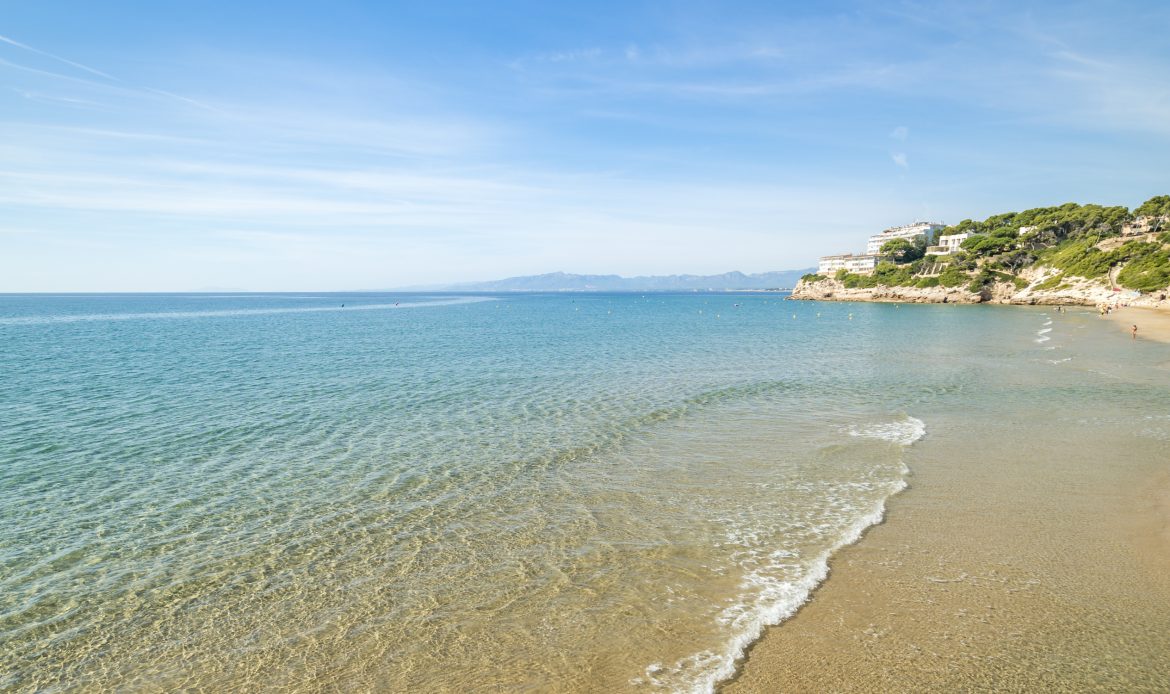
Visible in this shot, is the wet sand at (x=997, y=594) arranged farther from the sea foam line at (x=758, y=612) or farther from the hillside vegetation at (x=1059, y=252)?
the hillside vegetation at (x=1059, y=252)

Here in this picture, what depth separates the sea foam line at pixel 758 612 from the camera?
24.5ft

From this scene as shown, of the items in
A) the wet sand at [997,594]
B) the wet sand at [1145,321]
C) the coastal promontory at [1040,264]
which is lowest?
the wet sand at [1145,321]

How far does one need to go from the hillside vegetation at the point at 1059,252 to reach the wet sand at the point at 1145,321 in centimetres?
1169

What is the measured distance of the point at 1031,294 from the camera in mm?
104688

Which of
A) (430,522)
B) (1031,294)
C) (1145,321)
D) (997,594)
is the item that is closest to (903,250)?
(1031,294)

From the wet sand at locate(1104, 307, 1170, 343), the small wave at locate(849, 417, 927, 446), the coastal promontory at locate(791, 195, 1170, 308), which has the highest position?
→ the coastal promontory at locate(791, 195, 1170, 308)

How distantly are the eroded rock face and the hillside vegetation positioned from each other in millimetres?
1166

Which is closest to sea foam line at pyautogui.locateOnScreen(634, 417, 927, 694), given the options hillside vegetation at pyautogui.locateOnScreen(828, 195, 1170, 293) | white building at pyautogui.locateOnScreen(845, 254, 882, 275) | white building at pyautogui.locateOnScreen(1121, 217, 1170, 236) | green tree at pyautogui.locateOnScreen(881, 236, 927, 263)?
hillside vegetation at pyautogui.locateOnScreen(828, 195, 1170, 293)

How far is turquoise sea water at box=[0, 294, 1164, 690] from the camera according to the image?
8055mm

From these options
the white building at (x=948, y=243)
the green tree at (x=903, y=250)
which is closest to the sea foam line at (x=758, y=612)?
the white building at (x=948, y=243)

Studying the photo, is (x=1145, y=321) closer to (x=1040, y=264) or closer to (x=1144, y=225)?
(x=1040, y=264)

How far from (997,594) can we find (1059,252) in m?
133

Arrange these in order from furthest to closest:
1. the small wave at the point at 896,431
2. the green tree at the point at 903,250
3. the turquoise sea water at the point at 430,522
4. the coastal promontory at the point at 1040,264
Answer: the green tree at the point at 903,250, the coastal promontory at the point at 1040,264, the small wave at the point at 896,431, the turquoise sea water at the point at 430,522

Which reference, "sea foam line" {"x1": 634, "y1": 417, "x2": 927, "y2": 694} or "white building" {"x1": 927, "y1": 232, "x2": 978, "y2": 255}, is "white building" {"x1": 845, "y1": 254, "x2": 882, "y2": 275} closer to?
"white building" {"x1": 927, "y1": 232, "x2": 978, "y2": 255}
